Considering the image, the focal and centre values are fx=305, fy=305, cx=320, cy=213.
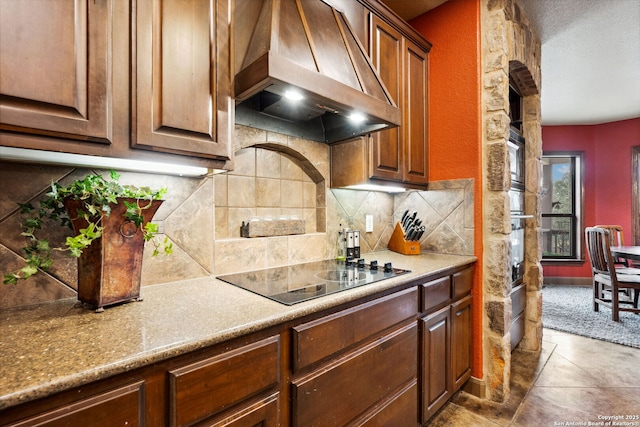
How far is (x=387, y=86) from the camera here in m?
2.04

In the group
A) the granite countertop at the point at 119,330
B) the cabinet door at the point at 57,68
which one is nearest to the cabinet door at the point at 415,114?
the granite countertop at the point at 119,330

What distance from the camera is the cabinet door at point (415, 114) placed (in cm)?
217

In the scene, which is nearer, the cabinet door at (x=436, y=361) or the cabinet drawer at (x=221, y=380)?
the cabinet drawer at (x=221, y=380)

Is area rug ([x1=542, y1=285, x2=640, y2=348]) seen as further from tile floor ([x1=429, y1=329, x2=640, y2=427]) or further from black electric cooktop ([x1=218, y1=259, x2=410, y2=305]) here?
black electric cooktop ([x1=218, y1=259, x2=410, y2=305])

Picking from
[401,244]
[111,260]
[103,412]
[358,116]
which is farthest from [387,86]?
[103,412]

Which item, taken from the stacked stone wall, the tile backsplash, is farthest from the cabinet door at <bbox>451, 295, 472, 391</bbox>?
the tile backsplash

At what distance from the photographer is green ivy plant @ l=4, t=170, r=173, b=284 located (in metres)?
0.91

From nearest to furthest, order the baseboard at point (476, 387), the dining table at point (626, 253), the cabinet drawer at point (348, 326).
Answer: the cabinet drawer at point (348, 326) → the baseboard at point (476, 387) → the dining table at point (626, 253)

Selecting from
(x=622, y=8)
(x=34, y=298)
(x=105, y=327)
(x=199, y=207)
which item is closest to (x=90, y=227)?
(x=105, y=327)

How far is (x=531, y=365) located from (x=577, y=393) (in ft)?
1.28

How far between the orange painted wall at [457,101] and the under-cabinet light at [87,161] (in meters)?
1.73

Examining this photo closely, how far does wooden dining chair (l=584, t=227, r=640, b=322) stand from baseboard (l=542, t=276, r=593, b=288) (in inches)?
56.5

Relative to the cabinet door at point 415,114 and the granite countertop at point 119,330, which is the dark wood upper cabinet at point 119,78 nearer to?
the granite countertop at point 119,330

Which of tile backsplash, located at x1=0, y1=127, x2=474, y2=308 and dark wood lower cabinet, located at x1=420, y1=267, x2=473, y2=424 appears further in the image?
dark wood lower cabinet, located at x1=420, y1=267, x2=473, y2=424
